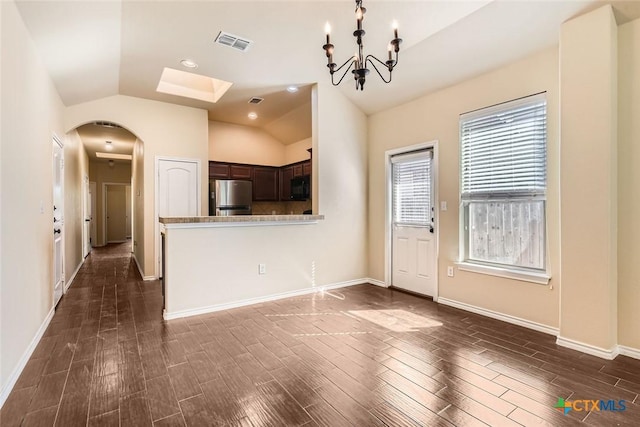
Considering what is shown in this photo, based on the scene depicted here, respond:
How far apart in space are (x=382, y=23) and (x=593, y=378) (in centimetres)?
349

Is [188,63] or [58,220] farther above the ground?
[188,63]

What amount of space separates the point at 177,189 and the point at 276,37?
10.0 feet

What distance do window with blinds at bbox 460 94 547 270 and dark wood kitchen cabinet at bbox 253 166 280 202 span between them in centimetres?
403

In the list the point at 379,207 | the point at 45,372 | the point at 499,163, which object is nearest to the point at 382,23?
the point at 499,163

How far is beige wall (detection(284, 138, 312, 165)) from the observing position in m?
6.62

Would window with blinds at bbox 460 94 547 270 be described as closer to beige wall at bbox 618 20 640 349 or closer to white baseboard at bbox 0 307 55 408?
A: beige wall at bbox 618 20 640 349

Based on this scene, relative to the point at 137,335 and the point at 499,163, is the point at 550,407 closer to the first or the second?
the point at 499,163

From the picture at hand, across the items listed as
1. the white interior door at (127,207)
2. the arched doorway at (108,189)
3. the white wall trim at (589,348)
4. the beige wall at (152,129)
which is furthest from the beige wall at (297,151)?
the white interior door at (127,207)

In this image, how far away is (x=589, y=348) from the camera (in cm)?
257

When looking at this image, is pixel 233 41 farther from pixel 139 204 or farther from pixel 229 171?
pixel 139 204

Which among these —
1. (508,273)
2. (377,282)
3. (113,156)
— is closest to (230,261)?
(377,282)

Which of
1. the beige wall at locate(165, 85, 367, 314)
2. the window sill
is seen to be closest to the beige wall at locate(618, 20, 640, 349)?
the window sill

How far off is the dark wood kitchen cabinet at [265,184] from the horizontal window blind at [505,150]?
4035 millimetres

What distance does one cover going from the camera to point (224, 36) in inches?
131
